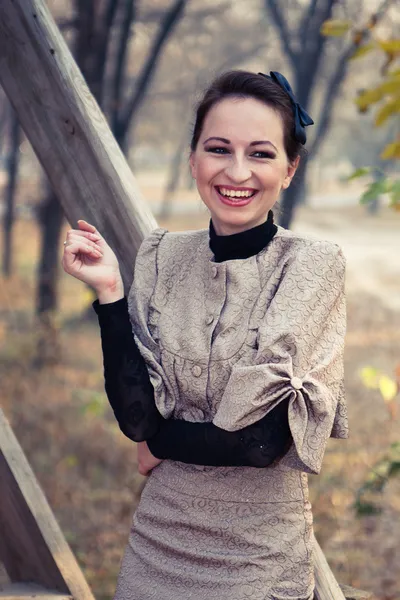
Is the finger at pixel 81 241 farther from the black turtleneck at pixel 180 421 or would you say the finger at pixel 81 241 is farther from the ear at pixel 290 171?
the ear at pixel 290 171

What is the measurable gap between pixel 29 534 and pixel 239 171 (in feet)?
3.98

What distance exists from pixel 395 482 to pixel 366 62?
10264 mm

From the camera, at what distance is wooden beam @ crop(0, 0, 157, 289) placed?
7.74ft

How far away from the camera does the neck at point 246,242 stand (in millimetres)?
2014

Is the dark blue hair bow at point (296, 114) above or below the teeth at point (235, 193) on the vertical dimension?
above

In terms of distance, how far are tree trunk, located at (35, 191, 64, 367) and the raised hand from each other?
6.62m

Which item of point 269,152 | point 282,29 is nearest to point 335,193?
point 282,29

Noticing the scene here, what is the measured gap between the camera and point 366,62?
15062 millimetres

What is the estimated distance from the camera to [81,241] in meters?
2.05

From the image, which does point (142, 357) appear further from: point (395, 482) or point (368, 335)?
point (368, 335)

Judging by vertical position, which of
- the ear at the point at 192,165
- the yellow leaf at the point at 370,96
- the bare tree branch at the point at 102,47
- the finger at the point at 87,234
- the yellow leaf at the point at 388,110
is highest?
the bare tree branch at the point at 102,47

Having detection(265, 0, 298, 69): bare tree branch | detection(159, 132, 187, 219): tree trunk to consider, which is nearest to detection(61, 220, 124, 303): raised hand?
detection(265, 0, 298, 69): bare tree branch

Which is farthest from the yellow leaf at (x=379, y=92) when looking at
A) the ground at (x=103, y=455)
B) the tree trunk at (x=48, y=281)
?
the tree trunk at (x=48, y=281)

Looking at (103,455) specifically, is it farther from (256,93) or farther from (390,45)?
(256,93)
